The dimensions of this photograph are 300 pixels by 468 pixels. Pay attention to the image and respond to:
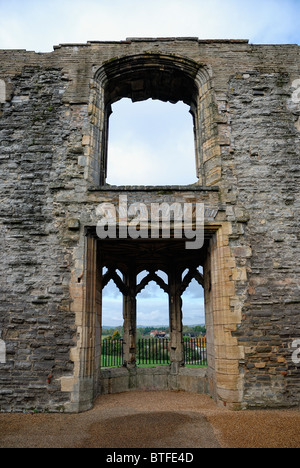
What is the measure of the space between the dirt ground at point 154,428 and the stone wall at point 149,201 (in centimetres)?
42

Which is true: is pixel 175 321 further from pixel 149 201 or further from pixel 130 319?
pixel 149 201

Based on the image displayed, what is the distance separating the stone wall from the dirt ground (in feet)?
1.37

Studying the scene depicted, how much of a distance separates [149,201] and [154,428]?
4047mm

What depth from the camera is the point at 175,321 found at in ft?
28.3

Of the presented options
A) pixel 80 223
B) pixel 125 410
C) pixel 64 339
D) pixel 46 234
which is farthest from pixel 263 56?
pixel 125 410

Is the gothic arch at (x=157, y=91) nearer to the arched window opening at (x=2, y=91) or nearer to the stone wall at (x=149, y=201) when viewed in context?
the stone wall at (x=149, y=201)

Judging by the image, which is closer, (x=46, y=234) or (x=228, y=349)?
(x=228, y=349)

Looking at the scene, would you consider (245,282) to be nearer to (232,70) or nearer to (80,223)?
(80,223)

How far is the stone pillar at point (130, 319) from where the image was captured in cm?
853

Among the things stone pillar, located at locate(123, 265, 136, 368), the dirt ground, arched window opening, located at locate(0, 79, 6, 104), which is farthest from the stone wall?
stone pillar, located at locate(123, 265, 136, 368)

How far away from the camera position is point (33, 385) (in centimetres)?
547

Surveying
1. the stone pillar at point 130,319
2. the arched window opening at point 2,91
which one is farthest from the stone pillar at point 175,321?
the arched window opening at point 2,91

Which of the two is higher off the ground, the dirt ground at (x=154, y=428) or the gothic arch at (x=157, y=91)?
the gothic arch at (x=157, y=91)
